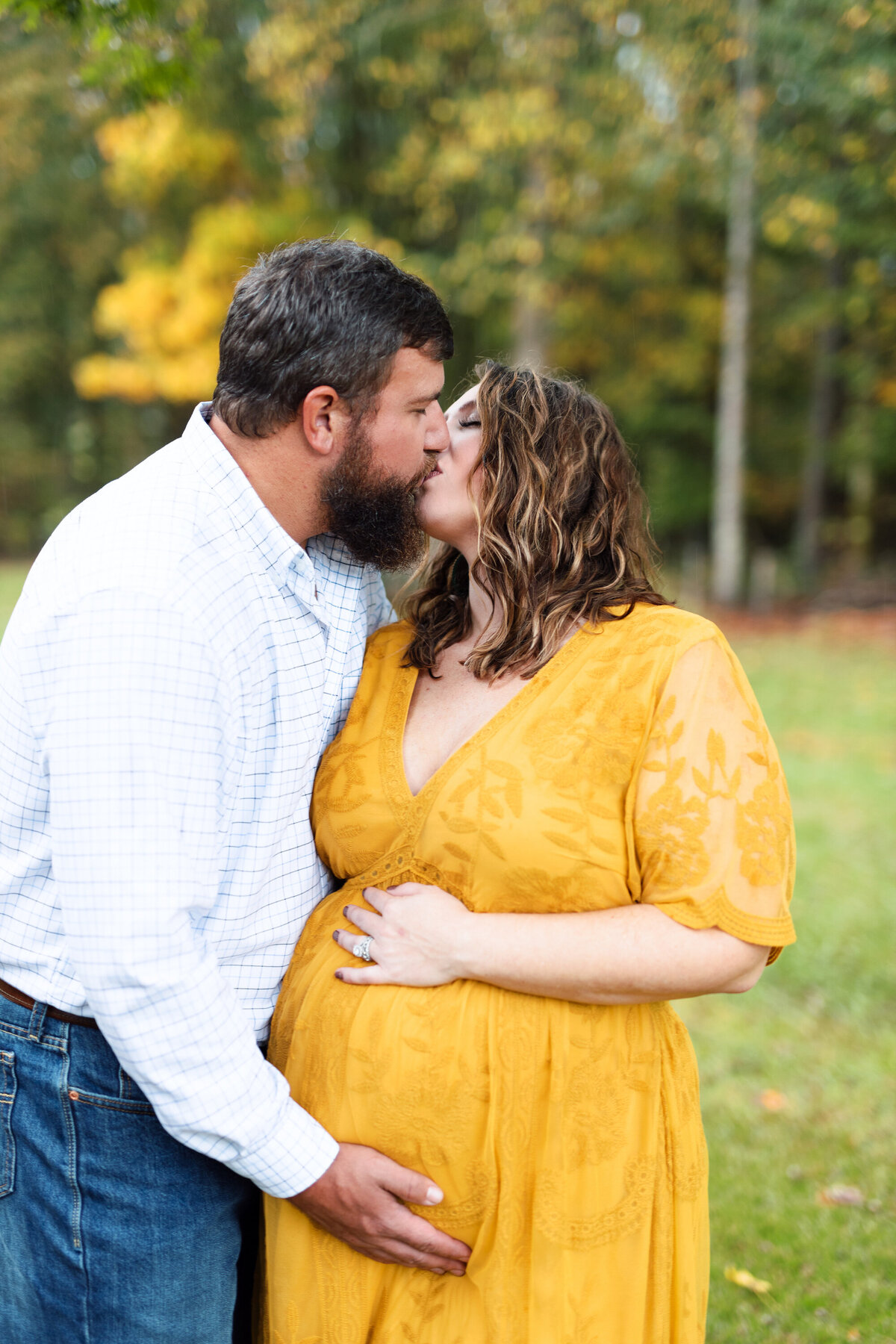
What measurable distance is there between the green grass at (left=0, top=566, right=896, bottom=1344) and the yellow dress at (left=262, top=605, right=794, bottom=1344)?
1314mm

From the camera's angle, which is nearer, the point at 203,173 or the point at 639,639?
the point at 639,639

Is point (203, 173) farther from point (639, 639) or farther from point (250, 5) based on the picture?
point (639, 639)

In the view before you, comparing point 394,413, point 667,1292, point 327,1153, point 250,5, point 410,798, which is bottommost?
point 667,1292

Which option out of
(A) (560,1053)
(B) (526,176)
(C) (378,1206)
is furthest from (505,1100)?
(B) (526,176)

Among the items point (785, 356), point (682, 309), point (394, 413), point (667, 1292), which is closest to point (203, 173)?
point (682, 309)

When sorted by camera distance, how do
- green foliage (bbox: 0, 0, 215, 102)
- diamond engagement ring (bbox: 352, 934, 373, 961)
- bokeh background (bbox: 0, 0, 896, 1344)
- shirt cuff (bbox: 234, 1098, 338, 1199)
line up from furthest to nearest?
bokeh background (bbox: 0, 0, 896, 1344) < green foliage (bbox: 0, 0, 215, 102) < diamond engagement ring (bbox: 352, 934, 373, 961) < shirt cuff (bbox: 234, 1098, 338, 1199)

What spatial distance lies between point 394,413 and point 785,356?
65.2ft

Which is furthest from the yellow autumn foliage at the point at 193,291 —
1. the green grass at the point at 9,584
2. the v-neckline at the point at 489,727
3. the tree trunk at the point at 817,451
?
the v-neckline at the point at 489,727

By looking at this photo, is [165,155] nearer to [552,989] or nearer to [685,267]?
[685,267]

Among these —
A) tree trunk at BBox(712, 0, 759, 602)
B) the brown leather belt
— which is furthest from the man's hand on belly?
tree trunk at BBox(712, 0, 759, 602)

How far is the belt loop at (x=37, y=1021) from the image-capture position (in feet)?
5.71

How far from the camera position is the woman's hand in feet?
5.91

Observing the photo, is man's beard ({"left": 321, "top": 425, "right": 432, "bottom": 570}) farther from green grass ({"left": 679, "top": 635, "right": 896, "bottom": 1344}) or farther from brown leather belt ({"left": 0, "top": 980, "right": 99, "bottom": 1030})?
green grass ({"left": 679, "top": 635, "right": 896, "bottom": 1344})

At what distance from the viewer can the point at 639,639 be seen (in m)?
1.89
